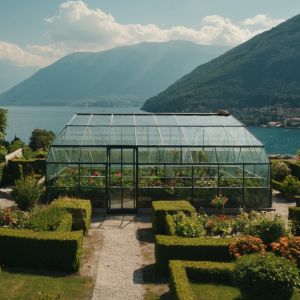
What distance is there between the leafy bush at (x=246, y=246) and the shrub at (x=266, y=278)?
225 centimetres

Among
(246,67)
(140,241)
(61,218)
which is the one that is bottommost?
(140,241)

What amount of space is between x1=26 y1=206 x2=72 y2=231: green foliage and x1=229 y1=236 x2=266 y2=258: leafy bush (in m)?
5.83

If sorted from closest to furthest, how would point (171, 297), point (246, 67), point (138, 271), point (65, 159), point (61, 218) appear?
point (171, 297), point (138, 271), point (61, 218), point (65, 159), point (246, 67)

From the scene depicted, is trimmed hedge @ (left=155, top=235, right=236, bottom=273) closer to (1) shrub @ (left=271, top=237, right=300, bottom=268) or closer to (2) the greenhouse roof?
(1) shrub @ (left=271, top=237, right=300, bottom=268)

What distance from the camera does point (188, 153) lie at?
2375cm

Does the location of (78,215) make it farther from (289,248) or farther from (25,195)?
(289,248)

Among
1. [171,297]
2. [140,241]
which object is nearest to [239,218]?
[140,241]

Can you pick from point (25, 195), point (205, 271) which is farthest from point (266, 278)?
point (25, 195)

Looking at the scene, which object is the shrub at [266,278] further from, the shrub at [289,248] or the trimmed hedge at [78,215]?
the trimmed hedge at [78,215]

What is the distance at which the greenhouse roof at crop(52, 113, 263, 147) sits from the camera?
23766 millimetres

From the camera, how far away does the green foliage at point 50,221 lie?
15.1 m

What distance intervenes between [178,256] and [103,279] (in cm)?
235

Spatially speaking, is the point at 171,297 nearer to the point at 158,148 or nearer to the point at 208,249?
the point at 208,249

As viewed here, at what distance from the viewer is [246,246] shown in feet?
42.1
